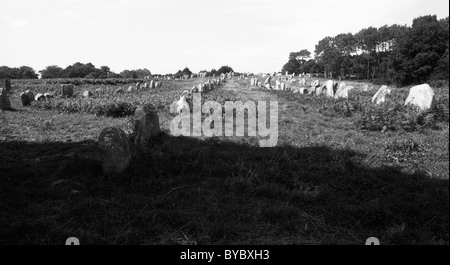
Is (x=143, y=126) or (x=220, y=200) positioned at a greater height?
(x=143, y=126)

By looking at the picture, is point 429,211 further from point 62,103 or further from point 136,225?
point 62,103

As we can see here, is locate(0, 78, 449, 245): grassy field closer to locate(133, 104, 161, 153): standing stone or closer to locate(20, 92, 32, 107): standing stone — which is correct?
locate(133, 104, 161, 153): standing stone

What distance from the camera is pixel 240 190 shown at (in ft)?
22.3

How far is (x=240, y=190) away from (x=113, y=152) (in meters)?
2.99

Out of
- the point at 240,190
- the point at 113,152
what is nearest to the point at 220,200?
the point at 240,190

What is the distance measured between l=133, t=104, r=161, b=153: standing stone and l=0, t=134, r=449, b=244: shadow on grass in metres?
0.61

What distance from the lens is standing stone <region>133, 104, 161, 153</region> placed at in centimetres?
912

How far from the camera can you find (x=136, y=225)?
547 cm

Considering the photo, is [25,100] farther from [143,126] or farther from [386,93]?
[386,93]

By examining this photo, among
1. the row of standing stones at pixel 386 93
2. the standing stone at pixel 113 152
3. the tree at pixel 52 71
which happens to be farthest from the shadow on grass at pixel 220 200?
the tree at pixel 52 71

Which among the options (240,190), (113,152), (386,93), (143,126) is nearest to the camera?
(240,190)

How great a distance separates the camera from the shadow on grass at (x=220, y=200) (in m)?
5.17

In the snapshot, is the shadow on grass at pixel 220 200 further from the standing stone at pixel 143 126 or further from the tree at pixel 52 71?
the tree at pixel 52 71

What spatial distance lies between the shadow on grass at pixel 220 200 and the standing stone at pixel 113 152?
238 mm
